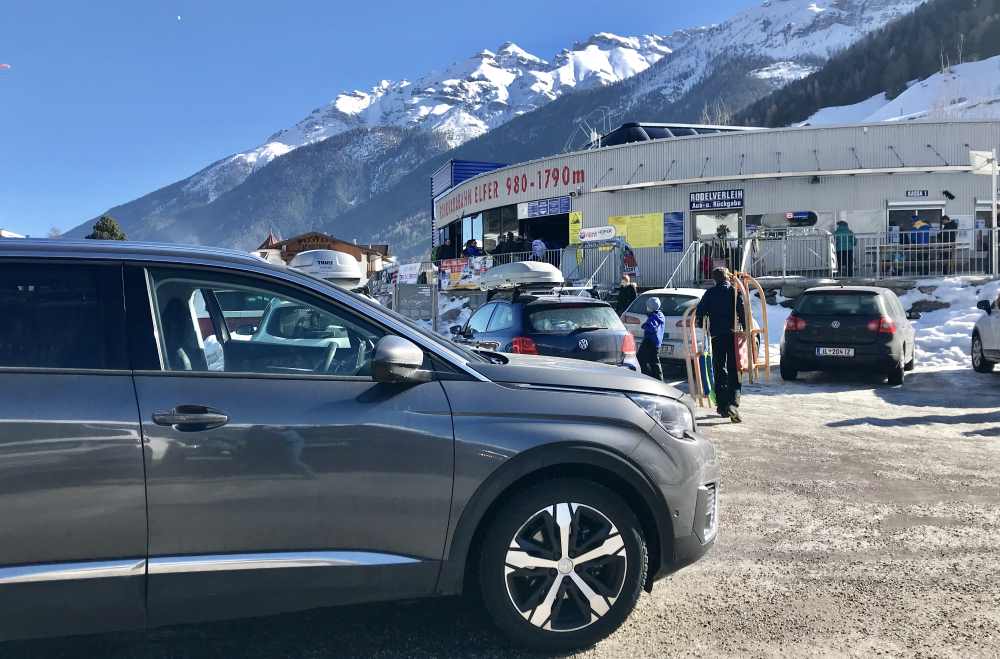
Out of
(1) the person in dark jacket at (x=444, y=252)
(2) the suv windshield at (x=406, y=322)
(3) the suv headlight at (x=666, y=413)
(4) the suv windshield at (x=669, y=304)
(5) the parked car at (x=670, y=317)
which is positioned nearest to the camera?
(2) the suv windshield at (x=406, y=322)

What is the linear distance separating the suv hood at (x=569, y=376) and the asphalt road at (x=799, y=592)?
3.56 feet

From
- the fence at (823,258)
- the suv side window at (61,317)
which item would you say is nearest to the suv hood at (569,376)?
the suv side window at (61,317)

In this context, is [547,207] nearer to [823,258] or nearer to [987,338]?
[823,258]

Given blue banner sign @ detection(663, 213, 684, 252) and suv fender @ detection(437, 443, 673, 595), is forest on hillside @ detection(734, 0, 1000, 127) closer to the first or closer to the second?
blue banner sign @ detection(663, 213, 684, 252)

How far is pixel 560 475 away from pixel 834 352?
9702mm

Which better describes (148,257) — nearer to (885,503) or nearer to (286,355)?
(286,355)

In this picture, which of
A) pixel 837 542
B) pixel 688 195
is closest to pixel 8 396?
pixel 837 542

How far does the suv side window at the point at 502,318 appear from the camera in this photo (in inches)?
344

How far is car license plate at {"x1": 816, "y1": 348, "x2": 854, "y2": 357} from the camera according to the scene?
11.6m

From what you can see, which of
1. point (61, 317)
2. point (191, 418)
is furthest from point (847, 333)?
point (61, 317)

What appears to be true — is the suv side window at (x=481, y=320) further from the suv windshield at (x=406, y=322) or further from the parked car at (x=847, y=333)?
the suv windshield at (x=406, y=322)

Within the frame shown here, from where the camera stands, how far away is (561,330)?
340 inches

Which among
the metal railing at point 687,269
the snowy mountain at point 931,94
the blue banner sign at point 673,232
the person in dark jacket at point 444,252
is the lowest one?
the metal railing at point 687,269

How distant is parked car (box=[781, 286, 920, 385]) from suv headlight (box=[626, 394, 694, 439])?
910 centimetres
